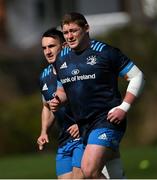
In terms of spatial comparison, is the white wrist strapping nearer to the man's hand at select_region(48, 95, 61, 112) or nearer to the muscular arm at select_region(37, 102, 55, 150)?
the man's hand at select_region(48, 95, 61, 112)

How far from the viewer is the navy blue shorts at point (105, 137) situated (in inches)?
413

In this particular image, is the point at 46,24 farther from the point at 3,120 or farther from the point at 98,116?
the point at 98,116

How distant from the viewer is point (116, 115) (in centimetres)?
1043

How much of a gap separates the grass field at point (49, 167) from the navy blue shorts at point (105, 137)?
5.82 m

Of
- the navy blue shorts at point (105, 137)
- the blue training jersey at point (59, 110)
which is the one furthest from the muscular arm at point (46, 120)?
the navy blue shorts at point (105, 137)

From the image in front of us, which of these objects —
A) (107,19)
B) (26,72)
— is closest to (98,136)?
(26,72)

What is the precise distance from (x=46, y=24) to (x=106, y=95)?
37883 millimetres

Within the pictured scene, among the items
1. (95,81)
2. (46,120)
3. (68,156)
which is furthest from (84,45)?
(68,156)

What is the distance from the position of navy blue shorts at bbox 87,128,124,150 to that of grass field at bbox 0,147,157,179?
5819 millimetres

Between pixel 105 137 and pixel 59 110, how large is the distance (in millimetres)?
1272

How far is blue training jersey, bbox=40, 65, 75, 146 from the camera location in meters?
11.6

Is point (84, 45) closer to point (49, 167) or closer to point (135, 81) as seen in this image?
point (135, 81)

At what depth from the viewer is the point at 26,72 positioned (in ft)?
116

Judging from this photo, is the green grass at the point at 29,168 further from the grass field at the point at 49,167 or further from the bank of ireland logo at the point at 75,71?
the bank of ireland logo at the point at 75,71
